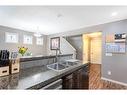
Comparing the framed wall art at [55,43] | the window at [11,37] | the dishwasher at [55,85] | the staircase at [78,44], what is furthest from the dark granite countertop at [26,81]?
the framed wall art at [55,43]

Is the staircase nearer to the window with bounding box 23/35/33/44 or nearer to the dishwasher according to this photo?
the window with bounding box 23/35/33/44

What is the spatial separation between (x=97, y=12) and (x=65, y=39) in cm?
276

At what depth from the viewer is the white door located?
7.82m

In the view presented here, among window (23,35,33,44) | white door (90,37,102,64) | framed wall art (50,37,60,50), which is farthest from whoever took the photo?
white door (90,37,102,64)

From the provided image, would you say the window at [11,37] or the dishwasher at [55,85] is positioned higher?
the window at [11,37]

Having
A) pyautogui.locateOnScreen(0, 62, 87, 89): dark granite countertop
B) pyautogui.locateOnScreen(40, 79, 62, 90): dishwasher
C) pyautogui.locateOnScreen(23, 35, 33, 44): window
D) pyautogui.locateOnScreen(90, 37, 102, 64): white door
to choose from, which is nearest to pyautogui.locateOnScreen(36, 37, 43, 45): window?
pyautogui.locateOnScreen(23, 35, 33, 44): window

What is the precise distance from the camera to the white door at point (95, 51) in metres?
7.82

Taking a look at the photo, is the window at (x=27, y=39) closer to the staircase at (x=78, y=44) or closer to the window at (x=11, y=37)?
the window at (x=11, y=37)

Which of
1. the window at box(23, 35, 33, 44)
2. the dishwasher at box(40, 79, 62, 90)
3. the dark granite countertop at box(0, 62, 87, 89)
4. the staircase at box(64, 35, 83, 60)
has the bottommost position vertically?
the dishwasher at box(40, 79, 62, 90)

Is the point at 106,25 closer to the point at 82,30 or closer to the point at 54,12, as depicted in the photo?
the point at 82,30

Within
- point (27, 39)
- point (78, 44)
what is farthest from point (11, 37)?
point (78, 44)

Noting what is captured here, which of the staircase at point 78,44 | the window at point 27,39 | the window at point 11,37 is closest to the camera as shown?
the window at point 11,37

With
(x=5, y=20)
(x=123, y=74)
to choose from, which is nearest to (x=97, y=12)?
(x=123, y=74)

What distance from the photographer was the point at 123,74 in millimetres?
3652
